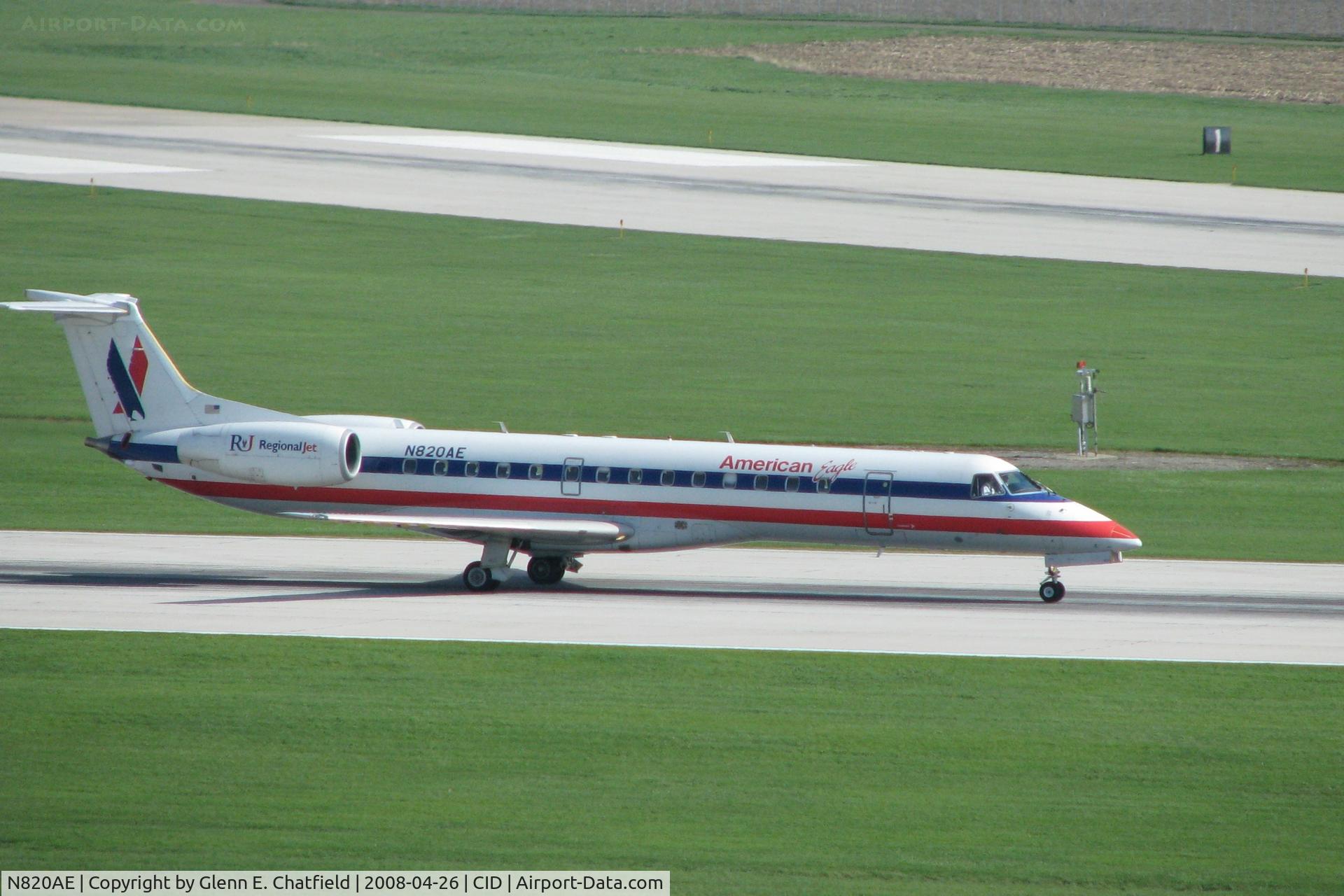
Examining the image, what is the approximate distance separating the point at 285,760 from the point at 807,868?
7103 mm

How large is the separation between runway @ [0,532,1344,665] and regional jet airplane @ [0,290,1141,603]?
114cm

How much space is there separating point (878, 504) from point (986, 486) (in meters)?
2.04

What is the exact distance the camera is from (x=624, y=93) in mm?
95938

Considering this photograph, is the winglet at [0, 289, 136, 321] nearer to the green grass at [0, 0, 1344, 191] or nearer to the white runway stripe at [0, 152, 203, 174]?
the white runway stripe at [0, 152, 203, 174]

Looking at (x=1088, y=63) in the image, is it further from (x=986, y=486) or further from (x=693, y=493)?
(x=693, y=493)

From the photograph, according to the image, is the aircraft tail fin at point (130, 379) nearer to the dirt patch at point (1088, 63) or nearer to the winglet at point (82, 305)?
the winglet at point (82, 305)

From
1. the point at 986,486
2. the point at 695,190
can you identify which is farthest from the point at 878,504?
the point at 695,190

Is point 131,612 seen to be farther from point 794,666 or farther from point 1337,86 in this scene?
point 1337,86

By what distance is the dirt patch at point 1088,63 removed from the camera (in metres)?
98.8

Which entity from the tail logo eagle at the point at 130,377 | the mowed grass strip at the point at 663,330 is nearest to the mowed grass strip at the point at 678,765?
the tail logo eagle at the point at 130,377

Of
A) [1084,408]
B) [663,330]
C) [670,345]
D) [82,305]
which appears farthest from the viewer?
[663,330]

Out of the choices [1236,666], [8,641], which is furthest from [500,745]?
[1236,666]

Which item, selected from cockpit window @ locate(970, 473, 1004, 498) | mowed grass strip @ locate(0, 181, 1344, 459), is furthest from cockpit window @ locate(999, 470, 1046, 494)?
mowed grass strip @ locate(0, 181, 1344, 459)

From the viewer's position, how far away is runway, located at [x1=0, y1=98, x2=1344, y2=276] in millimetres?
68375
